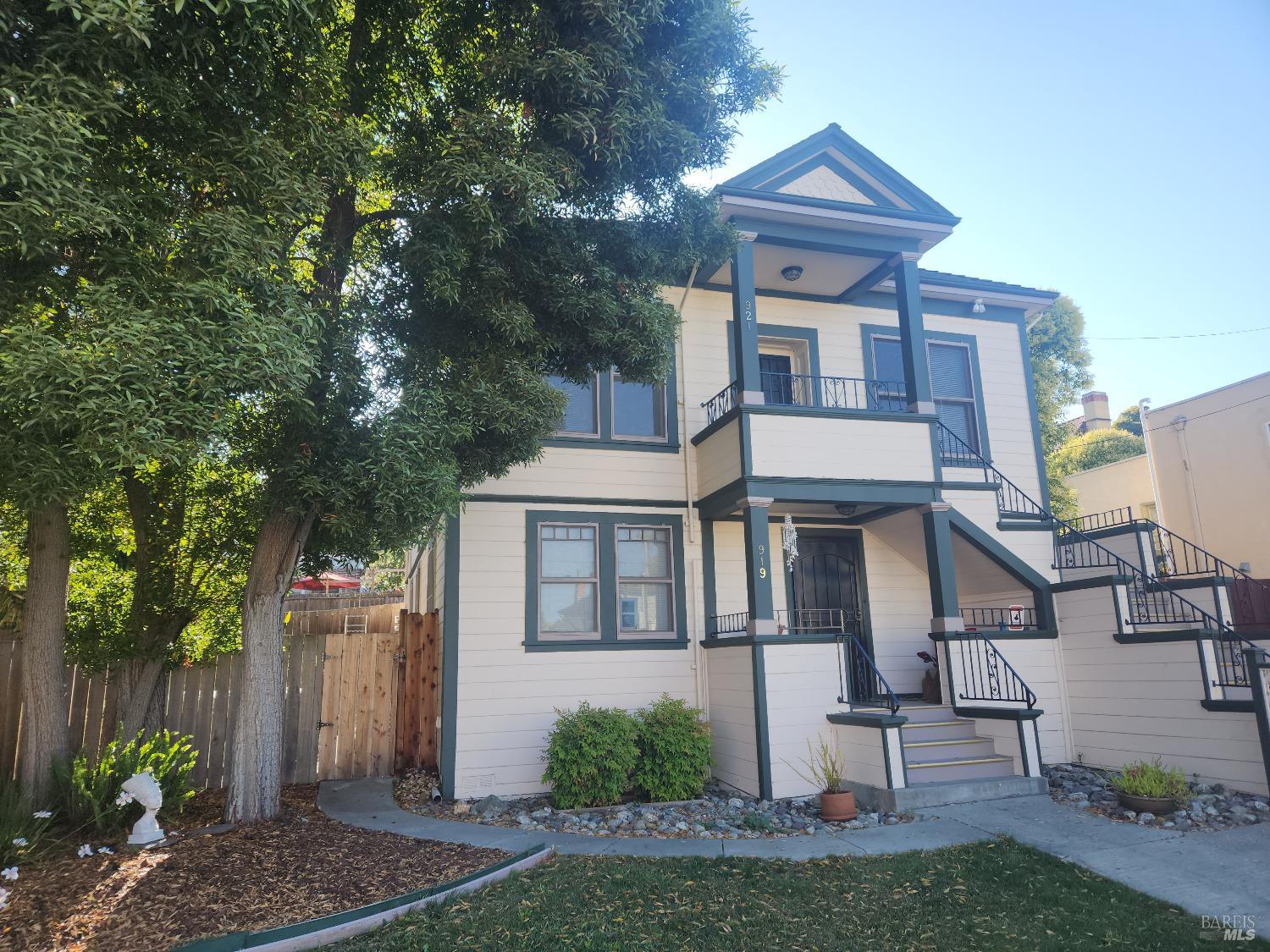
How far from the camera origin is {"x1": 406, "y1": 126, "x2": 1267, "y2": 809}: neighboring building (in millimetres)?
8133

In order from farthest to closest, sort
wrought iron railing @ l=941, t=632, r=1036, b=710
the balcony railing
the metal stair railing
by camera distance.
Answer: the balcony railing < wrought iron railing @ l=941, t=632, r=1036, b=710 < the metal stair railing

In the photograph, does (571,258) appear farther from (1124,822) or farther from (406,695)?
(1124,822)

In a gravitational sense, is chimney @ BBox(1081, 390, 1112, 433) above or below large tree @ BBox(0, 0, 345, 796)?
above

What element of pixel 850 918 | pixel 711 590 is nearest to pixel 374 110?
pixel 711 590

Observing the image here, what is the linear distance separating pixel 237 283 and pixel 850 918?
552 centimetres

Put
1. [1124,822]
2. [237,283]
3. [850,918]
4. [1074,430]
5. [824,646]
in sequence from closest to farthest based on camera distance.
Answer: [850,918] → [237,283] → [1124,822] → [824,646] → [1074,430]

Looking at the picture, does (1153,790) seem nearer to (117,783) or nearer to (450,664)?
(450,664)

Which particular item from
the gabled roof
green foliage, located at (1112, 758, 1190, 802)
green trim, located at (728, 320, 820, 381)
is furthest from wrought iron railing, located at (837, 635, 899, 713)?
the gabled roof

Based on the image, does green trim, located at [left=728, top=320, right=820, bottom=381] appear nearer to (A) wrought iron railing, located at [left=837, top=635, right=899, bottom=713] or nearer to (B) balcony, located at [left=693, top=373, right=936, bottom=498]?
(B) balcony, located at [left=693, top=373, right=936, bottom=498]

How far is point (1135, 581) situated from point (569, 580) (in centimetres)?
681

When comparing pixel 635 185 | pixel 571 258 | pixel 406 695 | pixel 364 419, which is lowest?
pixel 406 695

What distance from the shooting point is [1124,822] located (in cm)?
675

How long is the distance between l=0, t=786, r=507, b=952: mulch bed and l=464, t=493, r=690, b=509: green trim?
12.6 feet

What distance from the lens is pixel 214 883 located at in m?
5.00
